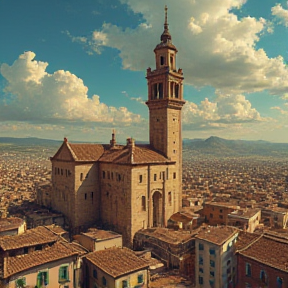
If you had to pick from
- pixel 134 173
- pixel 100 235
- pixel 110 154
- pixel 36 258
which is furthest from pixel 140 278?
pixel 110 154

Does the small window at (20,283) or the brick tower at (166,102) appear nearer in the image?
the small window at (20,283)

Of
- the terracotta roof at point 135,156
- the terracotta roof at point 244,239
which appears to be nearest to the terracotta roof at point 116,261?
the terracotta roof at point 244,239

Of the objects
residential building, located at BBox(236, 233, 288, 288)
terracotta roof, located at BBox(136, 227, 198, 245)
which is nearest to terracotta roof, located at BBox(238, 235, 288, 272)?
residential building, located at BBox(236, 233, 288, 288)

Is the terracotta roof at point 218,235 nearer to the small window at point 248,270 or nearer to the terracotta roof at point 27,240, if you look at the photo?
the small window at point 248,270

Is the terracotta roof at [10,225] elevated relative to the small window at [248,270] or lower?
elevated

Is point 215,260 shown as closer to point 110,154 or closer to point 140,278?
point 140,278
